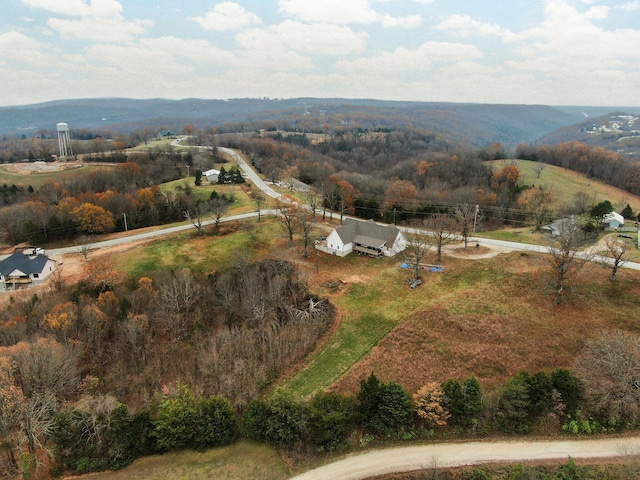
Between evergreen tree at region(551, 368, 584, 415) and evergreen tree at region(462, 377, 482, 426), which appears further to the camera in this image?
evergreen tree at region(551, 368, 584, 415)

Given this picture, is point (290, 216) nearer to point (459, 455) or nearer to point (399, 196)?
point (399, 196)

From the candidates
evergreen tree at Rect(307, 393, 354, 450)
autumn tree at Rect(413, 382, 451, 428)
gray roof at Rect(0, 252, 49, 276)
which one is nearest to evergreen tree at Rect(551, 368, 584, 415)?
autumn tree at Rect(413, 382, 451, 428)

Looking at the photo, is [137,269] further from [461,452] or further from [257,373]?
[461,452]

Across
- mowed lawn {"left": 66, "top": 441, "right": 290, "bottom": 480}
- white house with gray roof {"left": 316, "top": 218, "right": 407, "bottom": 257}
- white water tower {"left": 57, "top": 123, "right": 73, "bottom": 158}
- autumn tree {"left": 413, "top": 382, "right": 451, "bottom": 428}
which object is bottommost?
mowed lawn {"left": 66, "top": 441, "right": 290, "bottom": 480}

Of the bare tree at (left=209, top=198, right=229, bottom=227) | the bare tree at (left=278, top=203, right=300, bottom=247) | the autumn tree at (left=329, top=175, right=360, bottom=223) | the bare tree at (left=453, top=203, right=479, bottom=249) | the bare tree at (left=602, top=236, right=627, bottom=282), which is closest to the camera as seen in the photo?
the bare tree at (left=602, top=236, right=627, bottom=282)

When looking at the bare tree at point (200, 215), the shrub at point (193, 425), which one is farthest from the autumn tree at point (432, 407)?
the bare tree at point (200, 215)

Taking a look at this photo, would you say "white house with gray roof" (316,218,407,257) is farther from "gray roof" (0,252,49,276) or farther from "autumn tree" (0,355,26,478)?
"autumn tree" (0,355,26,478)

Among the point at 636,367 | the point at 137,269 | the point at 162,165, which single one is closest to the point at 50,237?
the point at 137,269
